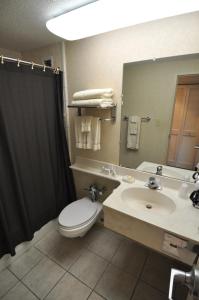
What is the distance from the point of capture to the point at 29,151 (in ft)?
5.23

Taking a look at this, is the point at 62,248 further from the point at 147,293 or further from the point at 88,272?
the point at 147,293

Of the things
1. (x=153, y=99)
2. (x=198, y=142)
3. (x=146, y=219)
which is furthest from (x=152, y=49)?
(x=146, y=219)

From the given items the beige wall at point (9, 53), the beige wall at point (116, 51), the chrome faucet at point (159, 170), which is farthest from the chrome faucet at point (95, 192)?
the beige wall at point (9, 53)

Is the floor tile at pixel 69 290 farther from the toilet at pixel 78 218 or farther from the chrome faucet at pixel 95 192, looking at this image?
the chrome faucet at pixel 95 192

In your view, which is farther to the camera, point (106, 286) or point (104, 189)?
point (104, 189)

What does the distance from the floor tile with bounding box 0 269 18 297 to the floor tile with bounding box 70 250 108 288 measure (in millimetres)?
515

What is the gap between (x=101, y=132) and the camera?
174cm

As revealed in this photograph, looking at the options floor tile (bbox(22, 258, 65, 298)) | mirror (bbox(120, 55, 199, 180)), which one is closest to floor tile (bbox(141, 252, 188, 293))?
floor tile (bbox(22, 258, 65, 298))

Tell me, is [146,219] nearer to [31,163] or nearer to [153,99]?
[153,99]

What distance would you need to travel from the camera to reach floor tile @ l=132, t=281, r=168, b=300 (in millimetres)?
1291

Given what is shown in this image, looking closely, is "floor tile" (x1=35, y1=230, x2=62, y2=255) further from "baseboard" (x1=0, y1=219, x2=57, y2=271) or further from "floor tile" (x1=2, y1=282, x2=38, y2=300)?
"floor tile" (x1=2, y1=282, x2=38, y2=300)

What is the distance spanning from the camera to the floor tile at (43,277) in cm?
135

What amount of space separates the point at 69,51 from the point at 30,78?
0.55m

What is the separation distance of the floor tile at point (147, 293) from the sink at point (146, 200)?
0.68 m
